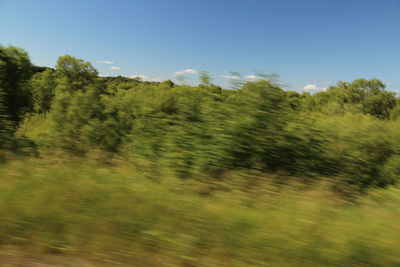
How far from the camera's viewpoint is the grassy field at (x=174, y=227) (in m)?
2.88

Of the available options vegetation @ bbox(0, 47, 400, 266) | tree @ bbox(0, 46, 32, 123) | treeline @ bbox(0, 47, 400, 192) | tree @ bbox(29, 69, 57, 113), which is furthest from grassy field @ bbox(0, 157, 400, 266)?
tree @ bbox(29, 69, 57, 113)

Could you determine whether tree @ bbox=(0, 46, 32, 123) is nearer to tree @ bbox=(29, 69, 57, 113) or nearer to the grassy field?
tree @ bbox=(29, 69, 57, 113)

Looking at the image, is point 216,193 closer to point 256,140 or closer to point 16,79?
point 256,140

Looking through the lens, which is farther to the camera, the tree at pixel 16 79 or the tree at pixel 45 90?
the tree at pixel 45 90

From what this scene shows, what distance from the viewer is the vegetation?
3.01 metres

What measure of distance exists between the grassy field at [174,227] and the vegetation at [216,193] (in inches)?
0.6

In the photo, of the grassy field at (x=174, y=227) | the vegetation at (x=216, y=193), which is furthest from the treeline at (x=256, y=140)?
the grassy field at (x=174, y=227)

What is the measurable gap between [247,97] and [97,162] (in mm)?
4426

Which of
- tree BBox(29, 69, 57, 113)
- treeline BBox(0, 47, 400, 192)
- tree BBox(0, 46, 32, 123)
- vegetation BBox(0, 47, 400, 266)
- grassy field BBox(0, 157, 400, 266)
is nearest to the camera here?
grassy field BBox(0, 157, 400, 266)

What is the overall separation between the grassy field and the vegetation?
0.05ft

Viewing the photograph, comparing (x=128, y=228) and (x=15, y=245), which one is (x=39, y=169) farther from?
(x=128, y=228)

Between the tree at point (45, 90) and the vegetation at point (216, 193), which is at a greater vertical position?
the tree at point (45, 90)

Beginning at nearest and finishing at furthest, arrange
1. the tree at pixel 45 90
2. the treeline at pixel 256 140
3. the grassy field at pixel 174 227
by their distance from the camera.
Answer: the grassy field at pixel 174 227 < the treeline at pixel 256 140 < the tree at pixel 45 90

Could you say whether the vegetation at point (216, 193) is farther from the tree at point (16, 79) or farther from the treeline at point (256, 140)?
the tree at point (16, 79)
